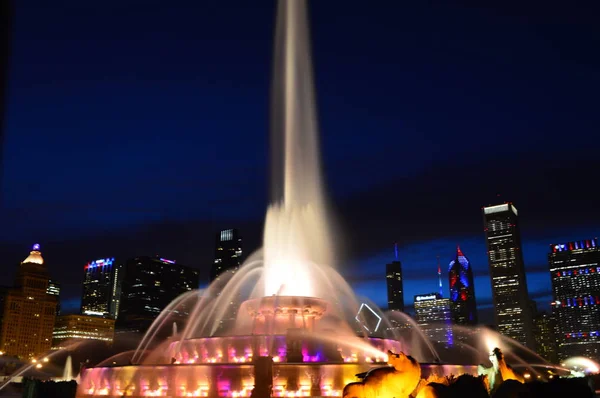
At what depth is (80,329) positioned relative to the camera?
151 m

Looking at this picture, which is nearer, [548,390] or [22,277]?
[548,390]

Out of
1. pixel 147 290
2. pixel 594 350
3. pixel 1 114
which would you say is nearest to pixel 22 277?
pixel 147 290

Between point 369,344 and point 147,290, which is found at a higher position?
point 147,290

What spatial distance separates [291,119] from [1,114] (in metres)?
34.3

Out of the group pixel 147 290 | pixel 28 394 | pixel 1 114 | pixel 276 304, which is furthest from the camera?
pixel 147 290

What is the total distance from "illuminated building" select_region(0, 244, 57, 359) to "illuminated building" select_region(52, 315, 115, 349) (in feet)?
17.2

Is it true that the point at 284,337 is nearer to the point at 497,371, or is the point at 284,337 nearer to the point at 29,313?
the point at 497,371

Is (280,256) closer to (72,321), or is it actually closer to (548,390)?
(548,390)

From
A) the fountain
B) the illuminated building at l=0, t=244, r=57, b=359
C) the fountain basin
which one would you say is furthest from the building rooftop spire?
the fountain basin

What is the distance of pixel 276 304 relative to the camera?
3241cm

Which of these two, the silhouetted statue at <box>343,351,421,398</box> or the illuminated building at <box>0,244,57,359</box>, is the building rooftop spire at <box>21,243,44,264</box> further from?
the silhouetted statue at <box>343,351,421,398</box>

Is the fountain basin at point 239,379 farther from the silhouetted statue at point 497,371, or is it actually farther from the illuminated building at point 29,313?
the illuminated building at point 29,313

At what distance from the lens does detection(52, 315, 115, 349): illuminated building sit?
483 ft

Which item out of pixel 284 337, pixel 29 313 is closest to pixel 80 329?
pixel 29 313
